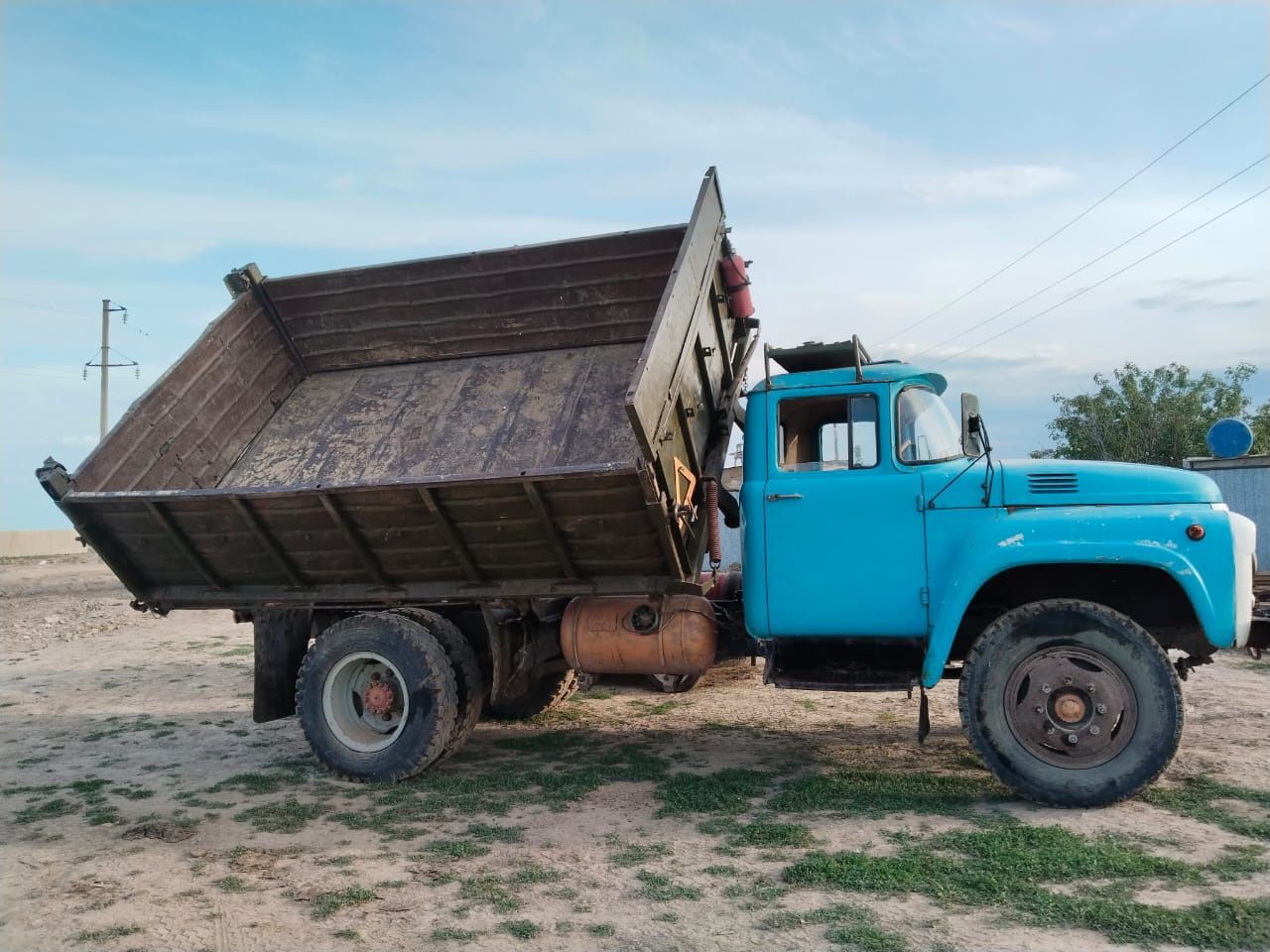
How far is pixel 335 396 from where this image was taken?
810 centimetres

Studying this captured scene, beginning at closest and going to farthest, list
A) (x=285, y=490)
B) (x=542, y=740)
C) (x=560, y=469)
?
1. (x=560, y=469)
2. (x=285, y=490)
3. (x=542, y=740)

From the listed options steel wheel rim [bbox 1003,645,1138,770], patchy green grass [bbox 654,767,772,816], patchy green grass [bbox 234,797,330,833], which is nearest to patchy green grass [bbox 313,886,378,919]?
patchy green grass [bbox 234,797,330,833]

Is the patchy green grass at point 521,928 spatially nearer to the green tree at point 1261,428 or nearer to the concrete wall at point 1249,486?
the concrete wall at point 1249,486

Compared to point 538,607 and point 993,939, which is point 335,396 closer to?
point 538,607

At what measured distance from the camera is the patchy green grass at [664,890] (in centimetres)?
406

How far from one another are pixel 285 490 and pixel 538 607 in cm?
181

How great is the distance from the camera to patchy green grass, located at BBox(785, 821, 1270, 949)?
11.5ft

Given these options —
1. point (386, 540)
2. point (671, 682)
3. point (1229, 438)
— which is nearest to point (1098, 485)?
point (671, 682)

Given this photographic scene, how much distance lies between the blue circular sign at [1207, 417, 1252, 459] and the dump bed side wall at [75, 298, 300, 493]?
41.8ft

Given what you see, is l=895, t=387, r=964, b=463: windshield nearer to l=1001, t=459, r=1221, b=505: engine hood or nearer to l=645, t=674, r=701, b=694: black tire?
l=1001, t=459, r=1221, b=505: engine hood

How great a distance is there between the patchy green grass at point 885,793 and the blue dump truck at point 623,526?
342 mm

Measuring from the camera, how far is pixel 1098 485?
16.8 ft

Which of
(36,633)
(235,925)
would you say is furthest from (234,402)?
(36,633)

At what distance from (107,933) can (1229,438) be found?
14.8 m
